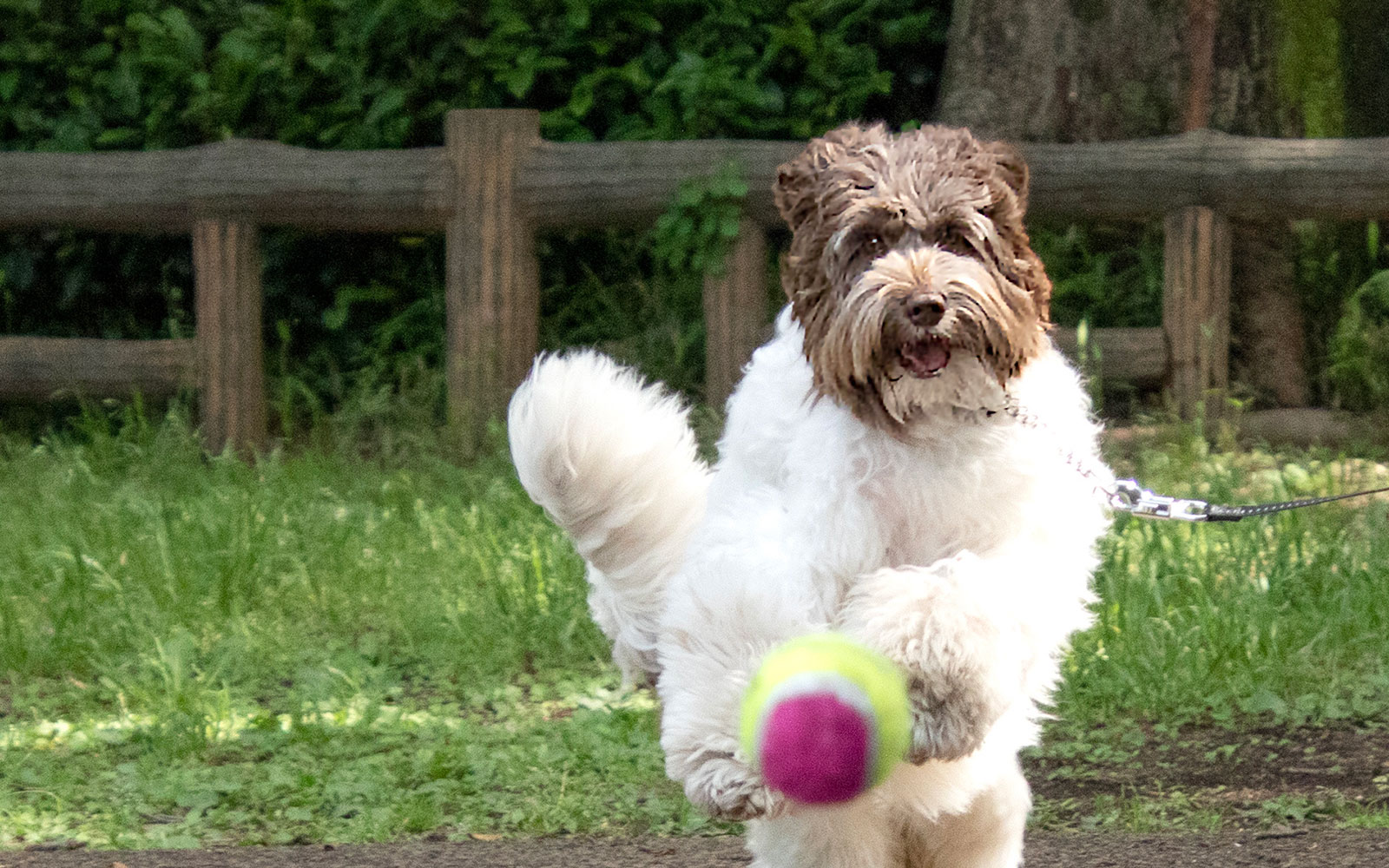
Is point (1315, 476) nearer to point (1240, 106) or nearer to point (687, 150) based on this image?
point (1240, 106)

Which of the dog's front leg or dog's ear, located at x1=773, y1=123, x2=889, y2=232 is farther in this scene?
dog's ear, located at x1=773, y1=123, x2=889, y2=232

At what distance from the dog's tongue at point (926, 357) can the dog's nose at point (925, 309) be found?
0.16ft

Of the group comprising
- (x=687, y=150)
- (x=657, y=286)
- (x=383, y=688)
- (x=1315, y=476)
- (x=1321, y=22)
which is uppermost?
(x=1321, y=22)

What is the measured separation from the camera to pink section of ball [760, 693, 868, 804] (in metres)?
2.71

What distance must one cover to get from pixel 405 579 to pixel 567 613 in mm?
620

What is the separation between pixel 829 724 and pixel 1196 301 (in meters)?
4.89

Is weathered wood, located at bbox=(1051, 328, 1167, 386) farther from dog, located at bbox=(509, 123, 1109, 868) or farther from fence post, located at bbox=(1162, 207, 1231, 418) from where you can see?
dog, located at bbox=(509, 123, 1109, 868)

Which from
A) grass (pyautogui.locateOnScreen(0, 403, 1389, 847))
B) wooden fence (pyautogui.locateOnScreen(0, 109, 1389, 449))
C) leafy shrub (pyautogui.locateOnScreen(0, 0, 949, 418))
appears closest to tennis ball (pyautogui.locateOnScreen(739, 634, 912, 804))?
grass (pyautogui.locateOnScreen(0, 403, 1389, 847))

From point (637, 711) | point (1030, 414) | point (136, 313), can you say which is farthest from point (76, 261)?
point (1030, 414)

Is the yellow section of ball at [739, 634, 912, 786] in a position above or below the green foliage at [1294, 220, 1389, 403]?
below

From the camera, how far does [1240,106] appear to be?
7754 millimetres

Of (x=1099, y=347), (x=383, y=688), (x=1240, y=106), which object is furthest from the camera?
(x=1240, y=106)

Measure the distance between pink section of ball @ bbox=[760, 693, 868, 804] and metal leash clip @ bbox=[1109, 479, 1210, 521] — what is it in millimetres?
936

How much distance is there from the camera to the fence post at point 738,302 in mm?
7289
